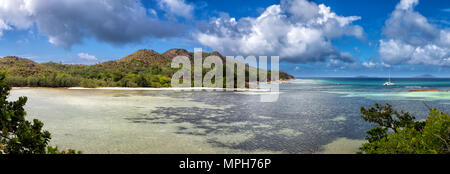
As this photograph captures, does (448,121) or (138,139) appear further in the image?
(138,139)

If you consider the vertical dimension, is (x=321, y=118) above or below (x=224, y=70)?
below

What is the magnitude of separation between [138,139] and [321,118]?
485 inches

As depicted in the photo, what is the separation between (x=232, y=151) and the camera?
9.23 m

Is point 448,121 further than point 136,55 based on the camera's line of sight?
No

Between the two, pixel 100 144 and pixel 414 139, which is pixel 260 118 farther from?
pixel 414 139

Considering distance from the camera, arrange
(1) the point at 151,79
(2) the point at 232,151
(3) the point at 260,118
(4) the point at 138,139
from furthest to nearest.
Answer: (1) the point at 151,79 → (3) the point at 260,118 → (4) the point at 138,139 → (2) the point at 232,151

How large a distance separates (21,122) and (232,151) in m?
6.69

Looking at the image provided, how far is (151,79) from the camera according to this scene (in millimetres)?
63719

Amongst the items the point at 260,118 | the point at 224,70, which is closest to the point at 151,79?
the point at 224,70

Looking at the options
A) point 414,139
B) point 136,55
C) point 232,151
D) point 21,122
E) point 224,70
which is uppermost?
point 136,55

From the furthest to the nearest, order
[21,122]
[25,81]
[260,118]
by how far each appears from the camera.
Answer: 1. [25,81]
2. [260,118]
3. [21,122]
